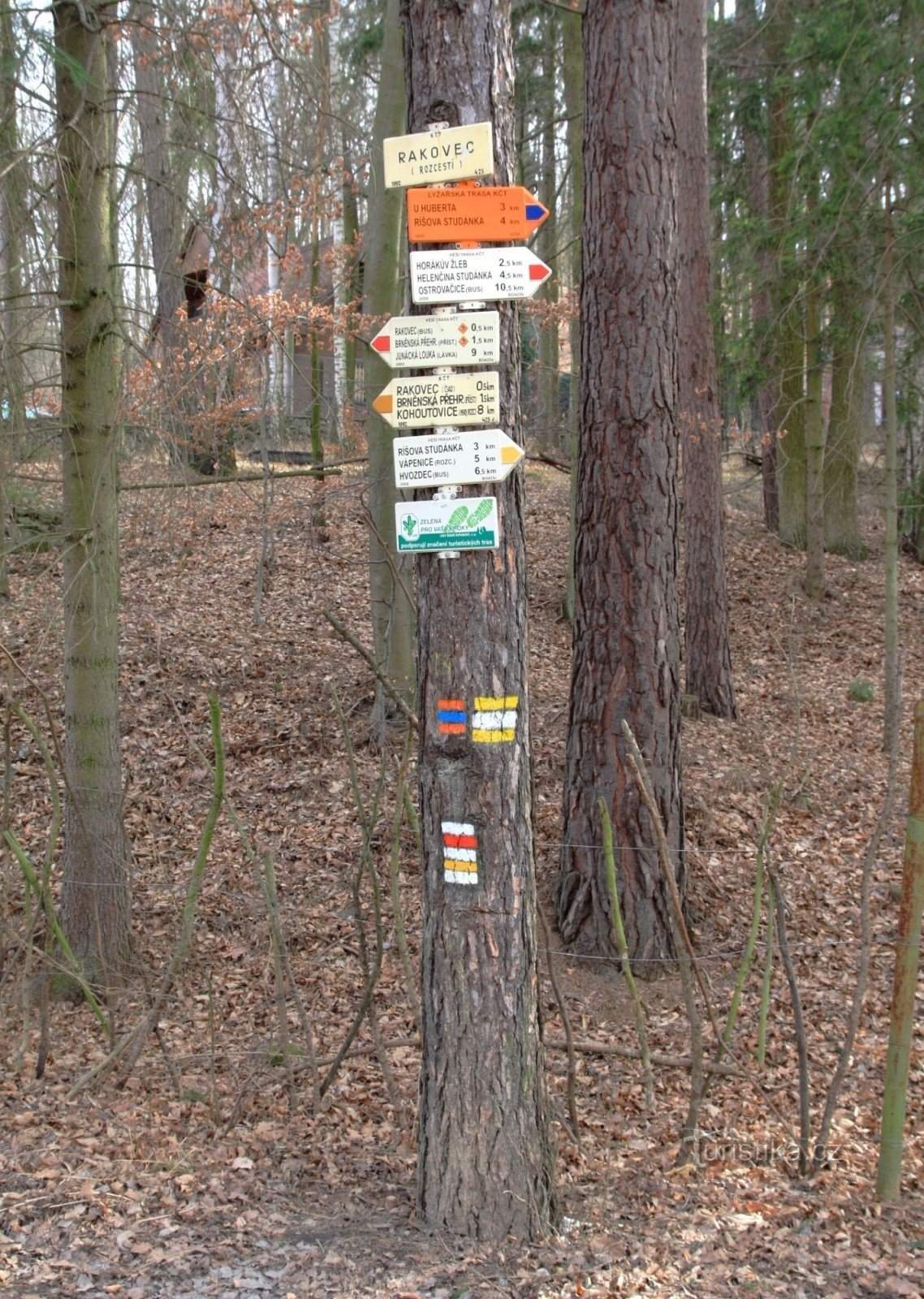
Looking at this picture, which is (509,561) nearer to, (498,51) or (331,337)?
(498,51)

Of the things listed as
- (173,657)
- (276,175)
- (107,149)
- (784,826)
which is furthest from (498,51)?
(173,657)

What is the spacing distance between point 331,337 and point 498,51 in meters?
11.1

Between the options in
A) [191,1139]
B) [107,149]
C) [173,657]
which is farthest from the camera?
[173,657]

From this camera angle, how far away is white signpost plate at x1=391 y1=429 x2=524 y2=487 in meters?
3.42

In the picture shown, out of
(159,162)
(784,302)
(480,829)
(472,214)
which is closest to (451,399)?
(472,214)

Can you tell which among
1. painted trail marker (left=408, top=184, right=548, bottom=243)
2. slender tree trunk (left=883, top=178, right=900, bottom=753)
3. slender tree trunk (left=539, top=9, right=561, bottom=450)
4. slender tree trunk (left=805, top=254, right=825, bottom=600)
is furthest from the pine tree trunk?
painted trail marker (left=408, top=184, right=548, bottom=243)

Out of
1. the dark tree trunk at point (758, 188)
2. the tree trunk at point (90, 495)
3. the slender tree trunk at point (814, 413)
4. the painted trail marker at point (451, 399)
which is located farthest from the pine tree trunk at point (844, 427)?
the painted trail marker at point (451, 399)

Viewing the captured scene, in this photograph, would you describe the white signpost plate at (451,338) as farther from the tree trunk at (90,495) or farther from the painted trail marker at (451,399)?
the tree trunk at (90,495)

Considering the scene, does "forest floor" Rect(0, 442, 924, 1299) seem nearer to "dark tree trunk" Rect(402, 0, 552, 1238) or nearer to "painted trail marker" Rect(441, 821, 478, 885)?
"dark tree trunk" Rect(402, 0, 552, 1238)

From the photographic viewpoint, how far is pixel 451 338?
344 centimetres

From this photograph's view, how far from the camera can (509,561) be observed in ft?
11.4

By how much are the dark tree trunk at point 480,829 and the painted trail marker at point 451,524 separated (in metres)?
0.05

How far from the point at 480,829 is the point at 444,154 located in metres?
2.10

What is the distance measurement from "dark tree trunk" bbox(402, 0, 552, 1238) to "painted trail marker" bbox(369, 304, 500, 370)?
0.08 metres
